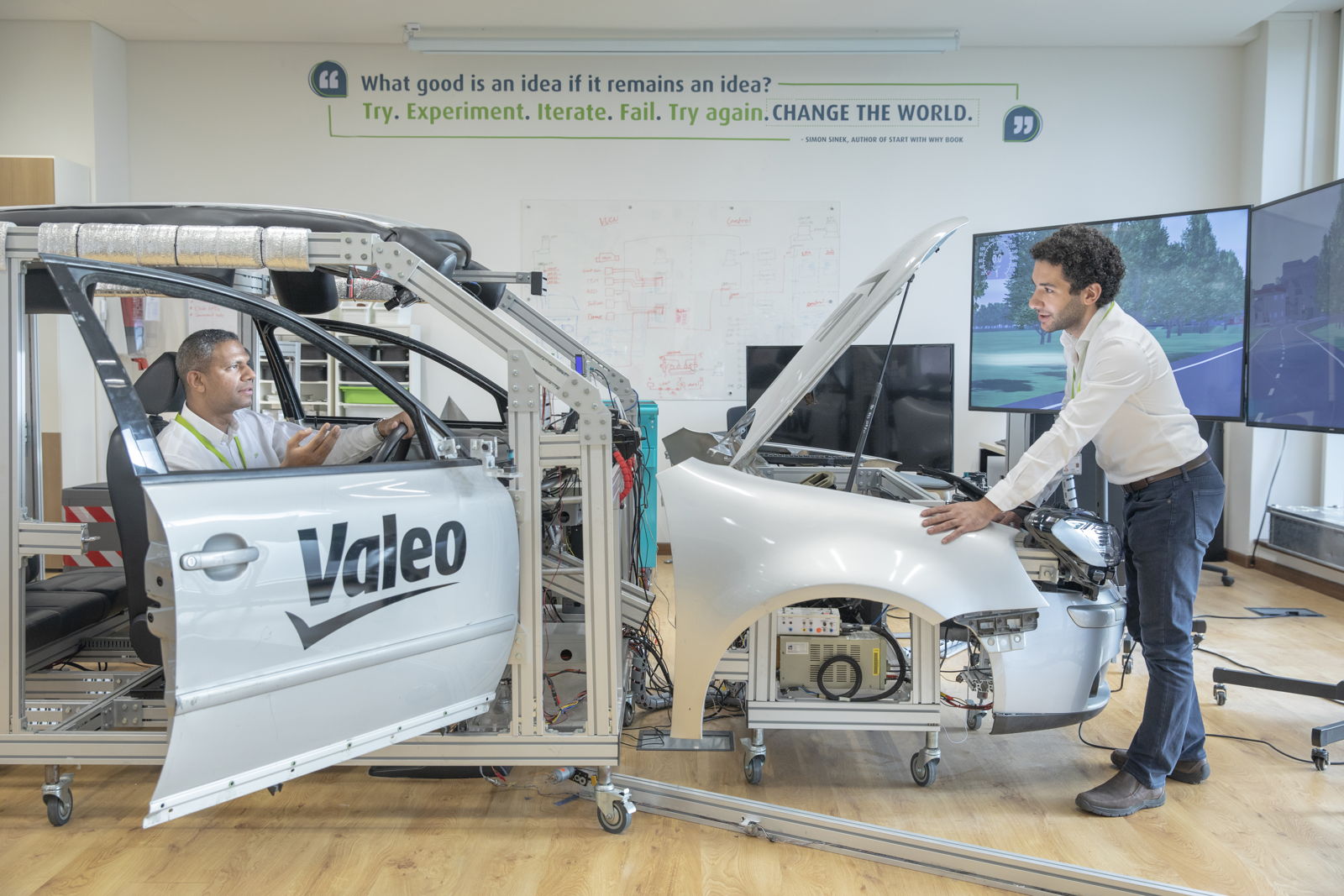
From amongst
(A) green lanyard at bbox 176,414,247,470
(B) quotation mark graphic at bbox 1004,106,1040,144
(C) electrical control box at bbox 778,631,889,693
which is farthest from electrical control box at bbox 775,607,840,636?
(B) quotation mark graphic at bbox 1004,106,1040,144

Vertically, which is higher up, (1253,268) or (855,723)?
(1253,268)

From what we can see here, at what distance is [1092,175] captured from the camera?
260 inches

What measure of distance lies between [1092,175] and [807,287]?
85.4 inches

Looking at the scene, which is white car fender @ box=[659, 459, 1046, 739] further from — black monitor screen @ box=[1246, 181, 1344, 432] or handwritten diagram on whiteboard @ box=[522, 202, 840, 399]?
handwritten diagram on whiteboard @ box=[522, 202, 840, 399]

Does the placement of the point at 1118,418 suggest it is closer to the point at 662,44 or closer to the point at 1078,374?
the point at 1078,374

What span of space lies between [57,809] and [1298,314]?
556 cm

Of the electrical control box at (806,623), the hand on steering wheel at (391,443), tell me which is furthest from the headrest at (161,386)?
the electrical control box at (806,623)

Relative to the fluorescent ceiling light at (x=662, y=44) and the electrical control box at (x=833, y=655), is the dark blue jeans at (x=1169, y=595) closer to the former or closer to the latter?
the electrical control box at (x=833, y=655)

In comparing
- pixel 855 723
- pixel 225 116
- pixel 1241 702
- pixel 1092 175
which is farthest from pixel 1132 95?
pixel 225 116

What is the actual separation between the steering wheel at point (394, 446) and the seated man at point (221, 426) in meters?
0.02

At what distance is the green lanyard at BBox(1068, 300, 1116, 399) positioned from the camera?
2.67 m

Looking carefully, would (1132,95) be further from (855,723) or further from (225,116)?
(225,116)

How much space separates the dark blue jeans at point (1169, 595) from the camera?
102 inches

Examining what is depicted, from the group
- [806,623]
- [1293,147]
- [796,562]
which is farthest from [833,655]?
[1293,147]
